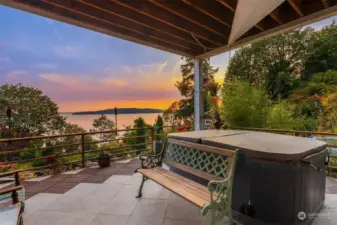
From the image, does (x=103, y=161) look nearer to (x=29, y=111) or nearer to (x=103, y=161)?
(x=103, y=161)

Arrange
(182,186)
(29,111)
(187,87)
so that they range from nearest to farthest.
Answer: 1. (182,186)
2. (29,111)
3. (187,87)

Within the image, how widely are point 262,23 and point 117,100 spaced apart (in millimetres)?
6473

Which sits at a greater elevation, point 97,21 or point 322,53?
point 322,53

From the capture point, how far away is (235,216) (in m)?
1.86

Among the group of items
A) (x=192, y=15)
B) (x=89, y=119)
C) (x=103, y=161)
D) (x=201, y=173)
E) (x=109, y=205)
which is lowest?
(x=109, y=205)

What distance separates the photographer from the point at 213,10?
280 centimetres

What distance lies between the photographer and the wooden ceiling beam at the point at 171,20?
2.61 meters

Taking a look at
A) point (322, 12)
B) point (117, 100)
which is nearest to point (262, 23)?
point (322, 12)

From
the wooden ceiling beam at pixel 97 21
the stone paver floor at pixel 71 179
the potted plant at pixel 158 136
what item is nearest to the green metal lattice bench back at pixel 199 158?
the stone paver floor at pixel 71 179

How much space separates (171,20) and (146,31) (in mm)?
590

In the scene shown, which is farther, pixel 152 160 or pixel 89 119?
pixel 89 119

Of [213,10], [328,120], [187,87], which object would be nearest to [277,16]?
[213,10]

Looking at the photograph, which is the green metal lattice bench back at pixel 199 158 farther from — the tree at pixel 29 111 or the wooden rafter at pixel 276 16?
the tree at pixel 29 111

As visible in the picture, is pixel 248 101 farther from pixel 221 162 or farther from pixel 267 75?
pixel 267 75
